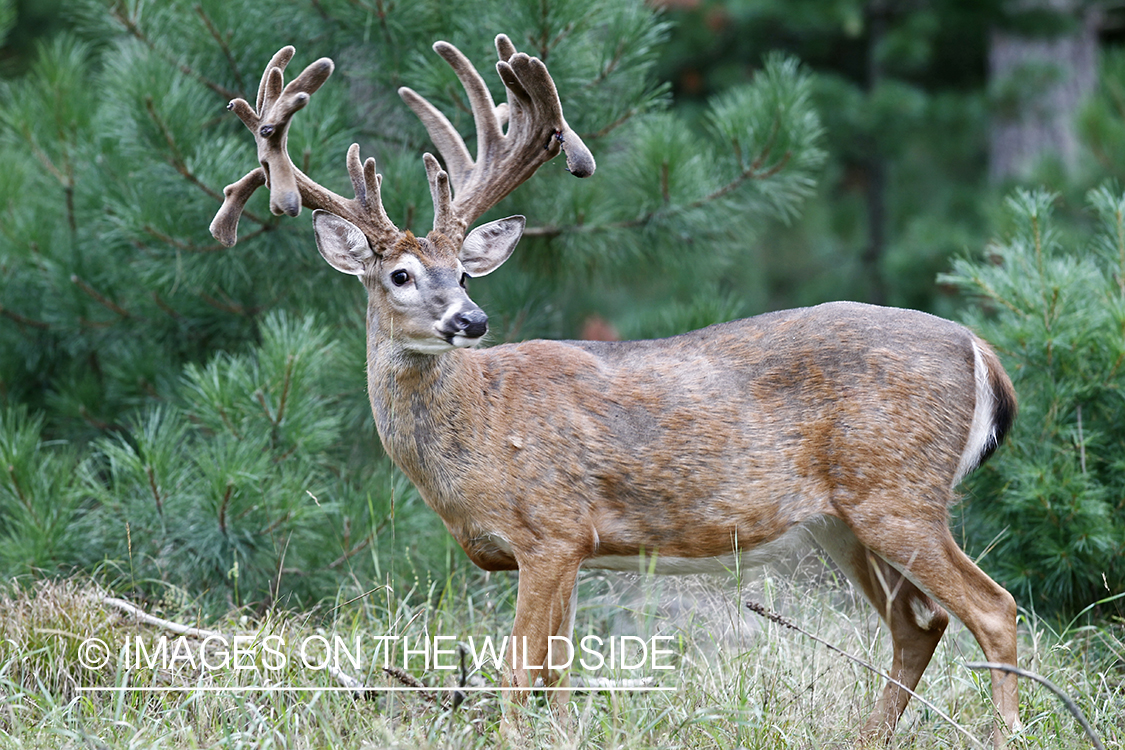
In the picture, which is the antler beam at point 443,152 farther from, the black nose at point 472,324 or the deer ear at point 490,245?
the black nose at point 472,324

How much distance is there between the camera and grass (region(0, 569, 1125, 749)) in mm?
3557

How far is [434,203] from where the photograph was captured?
4.12 metres

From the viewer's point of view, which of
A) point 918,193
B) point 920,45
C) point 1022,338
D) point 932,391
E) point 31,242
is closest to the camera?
point 932,391

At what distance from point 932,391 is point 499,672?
178 centimetres

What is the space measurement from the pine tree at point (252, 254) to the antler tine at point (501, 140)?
1.02 metres

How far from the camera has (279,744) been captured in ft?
11.5

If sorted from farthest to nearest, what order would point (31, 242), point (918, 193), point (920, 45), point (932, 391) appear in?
point (918, 193) → point (920, 45) → point (31, 242) → point (932, 391)

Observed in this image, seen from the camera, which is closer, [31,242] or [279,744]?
[279,744]

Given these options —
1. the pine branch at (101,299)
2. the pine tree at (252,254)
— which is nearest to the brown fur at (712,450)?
the pine tree at (252,254)

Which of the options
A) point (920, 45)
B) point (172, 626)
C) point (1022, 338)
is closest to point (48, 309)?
point (172, 626)

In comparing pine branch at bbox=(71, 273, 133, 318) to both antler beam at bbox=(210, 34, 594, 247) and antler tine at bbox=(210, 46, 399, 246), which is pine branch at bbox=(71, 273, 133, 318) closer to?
antler beam at bbox=(210, 34, 594, 247)

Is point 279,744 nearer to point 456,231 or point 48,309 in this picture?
point 456,231

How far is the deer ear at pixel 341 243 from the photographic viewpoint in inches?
157

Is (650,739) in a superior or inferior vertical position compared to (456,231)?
inferior
